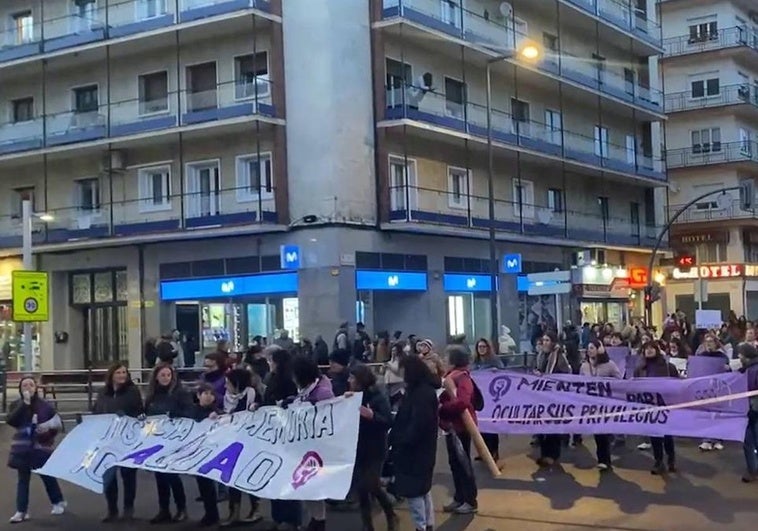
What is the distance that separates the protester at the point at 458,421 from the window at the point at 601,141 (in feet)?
102

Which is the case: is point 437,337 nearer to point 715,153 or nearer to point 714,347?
point 714,347

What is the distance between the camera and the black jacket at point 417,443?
892cm

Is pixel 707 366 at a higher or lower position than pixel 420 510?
higher

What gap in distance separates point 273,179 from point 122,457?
18.9m

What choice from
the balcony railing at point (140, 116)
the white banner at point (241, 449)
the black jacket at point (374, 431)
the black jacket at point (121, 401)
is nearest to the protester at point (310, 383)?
the white banner at point (241, 449)

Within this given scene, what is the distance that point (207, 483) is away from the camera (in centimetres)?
1073

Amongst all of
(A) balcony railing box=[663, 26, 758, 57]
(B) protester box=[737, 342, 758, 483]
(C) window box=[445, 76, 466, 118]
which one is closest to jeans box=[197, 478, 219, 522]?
(B) protester box=[737, 342, 758, 483]

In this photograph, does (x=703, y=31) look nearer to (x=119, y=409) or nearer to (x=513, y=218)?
(x=513, y=218)

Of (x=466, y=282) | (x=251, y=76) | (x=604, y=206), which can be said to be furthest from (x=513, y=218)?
(x=251, y=76)

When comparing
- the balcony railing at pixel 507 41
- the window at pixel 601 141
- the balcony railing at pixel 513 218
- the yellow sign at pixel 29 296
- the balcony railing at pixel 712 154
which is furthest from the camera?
the balcony railing at pixel 712 154

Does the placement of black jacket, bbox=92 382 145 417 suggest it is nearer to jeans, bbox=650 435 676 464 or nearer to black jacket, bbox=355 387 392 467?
black jacket, bbox=355 387 392 467

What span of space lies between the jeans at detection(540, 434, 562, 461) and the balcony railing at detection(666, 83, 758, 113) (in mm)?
42092

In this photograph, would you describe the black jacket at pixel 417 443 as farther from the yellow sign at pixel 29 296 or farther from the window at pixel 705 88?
the window at pixel 705 88

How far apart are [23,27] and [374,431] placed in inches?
1180
